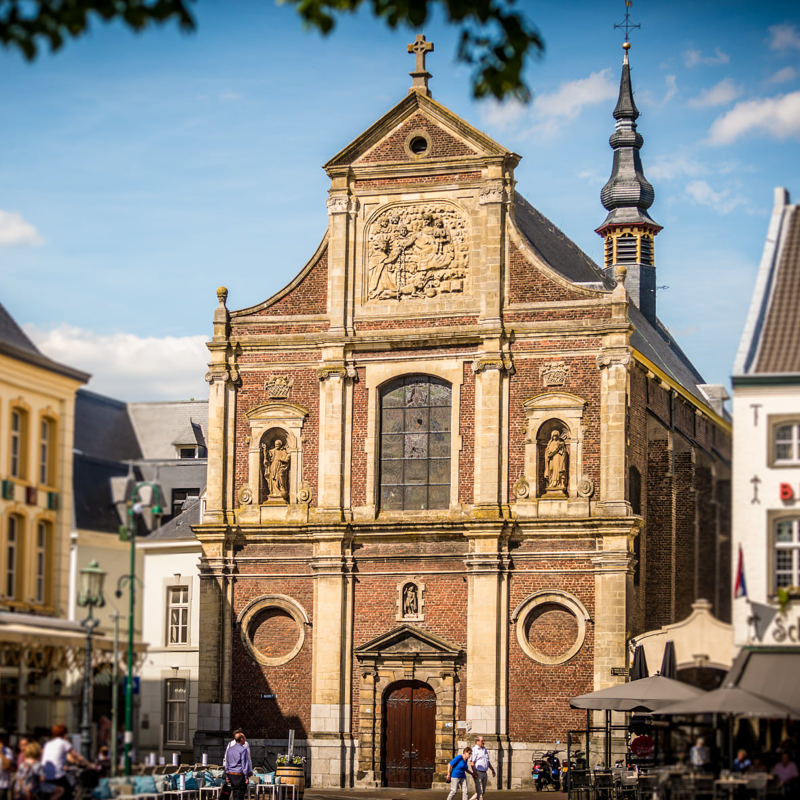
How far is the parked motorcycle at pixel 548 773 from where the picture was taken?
4050 cm

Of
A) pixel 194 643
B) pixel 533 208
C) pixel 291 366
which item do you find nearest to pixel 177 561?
pixel 194 643

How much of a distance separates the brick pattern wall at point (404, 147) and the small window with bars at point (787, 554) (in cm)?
1757

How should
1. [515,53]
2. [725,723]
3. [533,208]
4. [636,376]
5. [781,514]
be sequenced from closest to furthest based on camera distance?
[515,53] < [725,723] < [781,514] < [636,376] < [533,208]

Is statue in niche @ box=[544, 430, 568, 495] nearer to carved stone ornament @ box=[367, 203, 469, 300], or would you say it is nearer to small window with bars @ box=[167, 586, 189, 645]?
carved stone ornament @ box=[367, 203, 469, 300]

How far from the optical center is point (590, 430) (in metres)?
42.7

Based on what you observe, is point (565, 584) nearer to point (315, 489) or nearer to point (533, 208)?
point (315, 489)

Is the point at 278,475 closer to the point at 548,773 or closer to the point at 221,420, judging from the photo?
the point at 221,420

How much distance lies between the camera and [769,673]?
2919cm

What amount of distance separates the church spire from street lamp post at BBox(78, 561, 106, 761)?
3671 cm

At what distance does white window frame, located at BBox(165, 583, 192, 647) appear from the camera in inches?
1799

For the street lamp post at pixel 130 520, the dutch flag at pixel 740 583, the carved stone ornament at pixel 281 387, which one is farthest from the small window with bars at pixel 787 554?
the carved stone ornament at pixel 281 387

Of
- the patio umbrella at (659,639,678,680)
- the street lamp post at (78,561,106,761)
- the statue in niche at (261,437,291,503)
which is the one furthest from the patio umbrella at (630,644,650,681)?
the street lamp post at (78,561,106,761)

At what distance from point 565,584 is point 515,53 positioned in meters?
27.7

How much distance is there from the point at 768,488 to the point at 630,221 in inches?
1285
